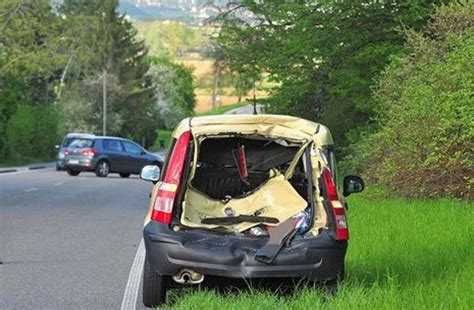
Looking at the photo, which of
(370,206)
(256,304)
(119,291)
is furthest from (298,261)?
(370,206)

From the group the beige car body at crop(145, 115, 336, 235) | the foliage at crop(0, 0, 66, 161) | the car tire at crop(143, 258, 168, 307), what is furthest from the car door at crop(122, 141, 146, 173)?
the car tire at crop(143, 258, 168, 307)

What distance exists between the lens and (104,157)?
4188cm

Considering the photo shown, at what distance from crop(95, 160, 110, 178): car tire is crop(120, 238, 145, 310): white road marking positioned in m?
28.1

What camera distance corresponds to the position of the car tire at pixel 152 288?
9.22m

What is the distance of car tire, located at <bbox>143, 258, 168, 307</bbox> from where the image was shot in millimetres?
9219

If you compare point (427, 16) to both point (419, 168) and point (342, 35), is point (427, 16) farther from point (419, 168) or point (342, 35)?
point (419, 168)

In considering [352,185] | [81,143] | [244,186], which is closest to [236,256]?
[244,186]

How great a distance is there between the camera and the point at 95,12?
102 metres

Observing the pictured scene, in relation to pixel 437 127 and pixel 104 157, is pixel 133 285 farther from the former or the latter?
pixel 104 157

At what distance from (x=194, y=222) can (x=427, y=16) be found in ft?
56.8

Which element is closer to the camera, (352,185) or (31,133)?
(352,185)

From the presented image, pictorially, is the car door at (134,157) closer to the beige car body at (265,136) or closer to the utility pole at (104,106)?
the beige car body at (265,136)

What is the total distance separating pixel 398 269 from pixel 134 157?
32.4m

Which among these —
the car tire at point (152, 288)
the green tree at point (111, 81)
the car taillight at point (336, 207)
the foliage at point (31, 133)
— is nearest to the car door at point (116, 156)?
the foliage at point (31, 133)
